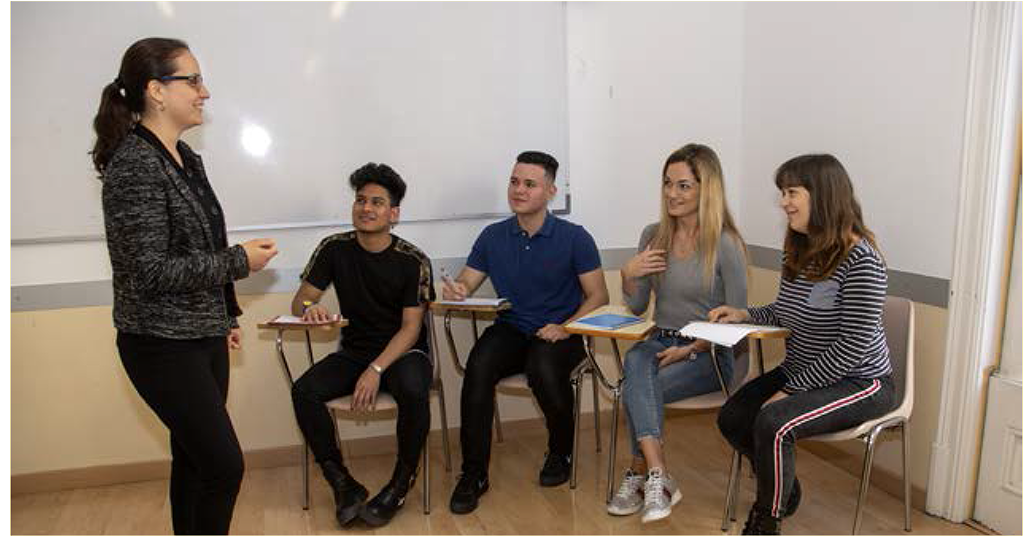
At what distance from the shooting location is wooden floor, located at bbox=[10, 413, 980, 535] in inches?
113

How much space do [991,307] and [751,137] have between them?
4.80 ft

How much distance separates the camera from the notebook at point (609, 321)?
285cm

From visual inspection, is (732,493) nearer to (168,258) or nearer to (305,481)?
(305,481)

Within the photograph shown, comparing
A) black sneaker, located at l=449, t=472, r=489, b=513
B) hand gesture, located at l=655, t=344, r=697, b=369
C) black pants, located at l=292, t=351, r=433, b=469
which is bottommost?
black sneaker, located at l=449, t=472, r=489, b=513

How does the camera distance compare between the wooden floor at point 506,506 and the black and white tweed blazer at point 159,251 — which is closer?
the black and white tweed blazer at point 159,251

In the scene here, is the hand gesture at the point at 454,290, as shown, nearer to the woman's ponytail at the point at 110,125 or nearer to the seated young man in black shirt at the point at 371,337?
the seated young man in black shirt at the point at 371,337

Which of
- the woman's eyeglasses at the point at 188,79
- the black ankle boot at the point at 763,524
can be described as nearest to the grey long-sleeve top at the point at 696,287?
the black ankle boot at the point at 763,524

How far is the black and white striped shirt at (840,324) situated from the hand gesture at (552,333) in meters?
0.89

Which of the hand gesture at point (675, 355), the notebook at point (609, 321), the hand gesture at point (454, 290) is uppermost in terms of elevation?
the hand gesture at point (454, 290)

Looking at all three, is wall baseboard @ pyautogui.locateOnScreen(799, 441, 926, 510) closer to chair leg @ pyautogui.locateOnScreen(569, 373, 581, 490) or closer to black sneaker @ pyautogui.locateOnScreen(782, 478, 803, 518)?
black sneaker @ pyautogui.locateOnScreen(782, 478, 803, 518)

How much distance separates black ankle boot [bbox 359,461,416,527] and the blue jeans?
0.84m

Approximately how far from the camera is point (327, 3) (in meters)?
3.36

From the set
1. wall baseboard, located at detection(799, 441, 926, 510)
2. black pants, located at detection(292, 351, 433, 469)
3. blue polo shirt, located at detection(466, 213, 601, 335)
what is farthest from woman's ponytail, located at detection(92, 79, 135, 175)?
wall baseboard, located at detection(799, 441, 926, 510)

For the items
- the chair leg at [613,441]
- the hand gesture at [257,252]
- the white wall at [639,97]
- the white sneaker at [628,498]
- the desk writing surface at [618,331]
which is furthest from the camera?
the white wall at [639,97]
